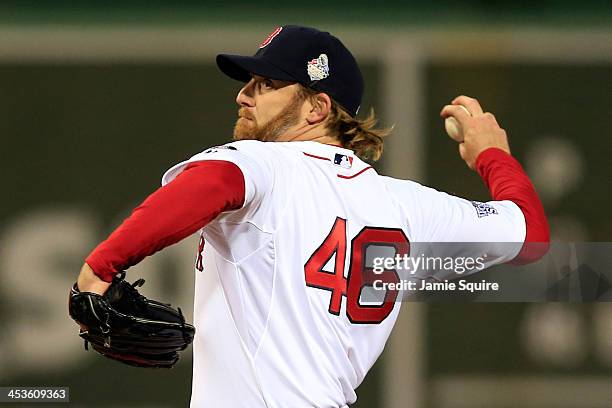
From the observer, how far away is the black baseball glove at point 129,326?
156 centimetres

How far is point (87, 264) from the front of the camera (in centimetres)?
153

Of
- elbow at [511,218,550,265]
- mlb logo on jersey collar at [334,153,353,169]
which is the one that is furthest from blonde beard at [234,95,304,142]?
elbow at [511,218,550,265]

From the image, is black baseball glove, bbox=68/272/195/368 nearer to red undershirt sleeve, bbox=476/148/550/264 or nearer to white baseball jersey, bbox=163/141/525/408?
white baseball jersey, bbox=163/141/525/408

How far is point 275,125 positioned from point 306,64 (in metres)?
0.13

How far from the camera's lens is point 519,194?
208 cm

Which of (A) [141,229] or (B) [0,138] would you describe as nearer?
(A) [141,229]

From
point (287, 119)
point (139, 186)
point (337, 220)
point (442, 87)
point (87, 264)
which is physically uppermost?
point (442, 87)

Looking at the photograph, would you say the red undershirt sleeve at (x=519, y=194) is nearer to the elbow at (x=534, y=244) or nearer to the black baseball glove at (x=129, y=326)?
the elbow at (x=534, y=244)

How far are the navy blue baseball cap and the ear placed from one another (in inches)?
0.5

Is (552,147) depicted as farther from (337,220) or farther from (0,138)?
(337,220)

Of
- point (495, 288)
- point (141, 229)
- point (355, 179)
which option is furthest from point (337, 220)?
point (495, 288)

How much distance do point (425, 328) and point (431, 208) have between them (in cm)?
178

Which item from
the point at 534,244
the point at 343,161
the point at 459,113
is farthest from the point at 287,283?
the point at 459,113

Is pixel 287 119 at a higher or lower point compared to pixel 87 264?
higher
